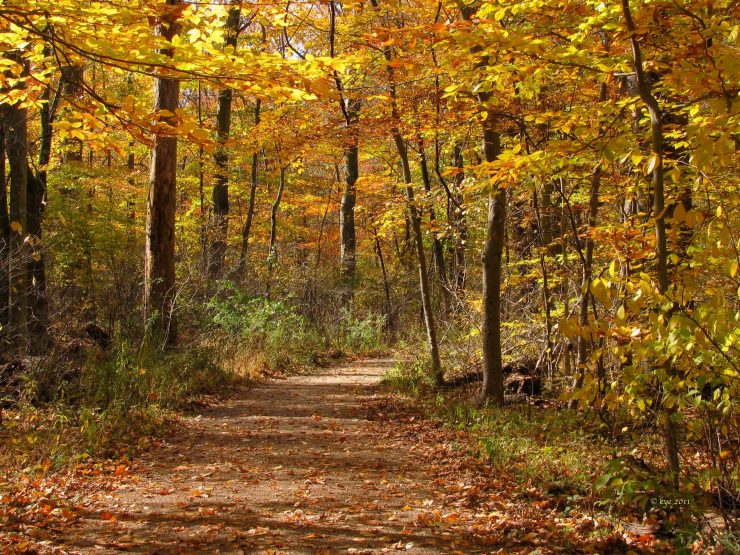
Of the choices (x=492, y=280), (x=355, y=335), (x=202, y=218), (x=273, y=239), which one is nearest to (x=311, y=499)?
(x=492, y=280)

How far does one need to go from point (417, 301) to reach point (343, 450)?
47.1 feet

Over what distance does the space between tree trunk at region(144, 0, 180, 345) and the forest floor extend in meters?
2.48

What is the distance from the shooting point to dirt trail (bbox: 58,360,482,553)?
4.22m

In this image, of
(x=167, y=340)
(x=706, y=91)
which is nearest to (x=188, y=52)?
(x=706, y=91)

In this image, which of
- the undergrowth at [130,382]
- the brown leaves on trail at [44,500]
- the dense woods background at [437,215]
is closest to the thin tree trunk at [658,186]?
the dense woods background at [437,215]

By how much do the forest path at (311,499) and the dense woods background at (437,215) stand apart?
0.74 metres

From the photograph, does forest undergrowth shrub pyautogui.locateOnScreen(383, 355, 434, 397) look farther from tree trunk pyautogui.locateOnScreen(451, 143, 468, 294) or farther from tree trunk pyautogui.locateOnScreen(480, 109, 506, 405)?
tree trunk pyautogui.locateOnScreen(480, 109, 506, 405)

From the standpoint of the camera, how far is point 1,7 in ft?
12.1

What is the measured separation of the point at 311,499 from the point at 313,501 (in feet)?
0.18

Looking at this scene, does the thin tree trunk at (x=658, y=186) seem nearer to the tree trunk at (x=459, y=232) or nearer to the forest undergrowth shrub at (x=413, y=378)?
the tree trunk at (x=459, y=232)

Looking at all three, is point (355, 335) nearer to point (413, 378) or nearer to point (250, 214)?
point (250, 214)

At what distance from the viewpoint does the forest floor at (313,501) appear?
4.22 metres

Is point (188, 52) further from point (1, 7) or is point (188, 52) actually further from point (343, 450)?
point (343, 450)

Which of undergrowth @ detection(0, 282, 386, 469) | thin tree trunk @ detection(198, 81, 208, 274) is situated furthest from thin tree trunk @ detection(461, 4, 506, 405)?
thin tree trunk @ detection(198, 81, 208, 274)
